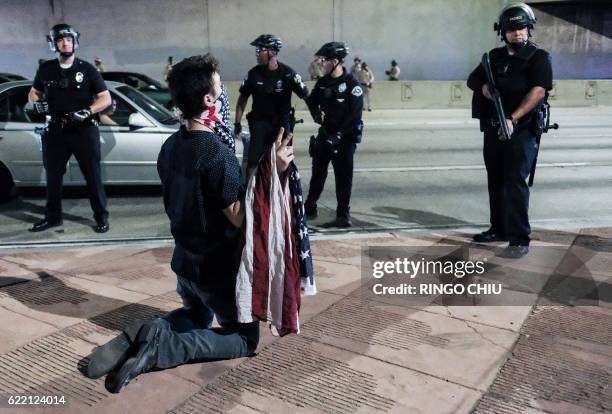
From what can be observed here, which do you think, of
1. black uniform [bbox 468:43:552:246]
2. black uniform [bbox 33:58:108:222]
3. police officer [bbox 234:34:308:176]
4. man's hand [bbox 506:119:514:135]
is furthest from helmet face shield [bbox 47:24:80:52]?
man's hand [bbox 506:119:514:135]

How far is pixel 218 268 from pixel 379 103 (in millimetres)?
22210

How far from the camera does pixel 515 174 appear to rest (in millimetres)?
5434

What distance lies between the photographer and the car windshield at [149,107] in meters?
8.12

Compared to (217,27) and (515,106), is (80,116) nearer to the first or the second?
(515,106)

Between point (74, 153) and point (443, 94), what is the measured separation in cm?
2087

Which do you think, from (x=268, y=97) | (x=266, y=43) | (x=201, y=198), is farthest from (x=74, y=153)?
(x=201, y=198)

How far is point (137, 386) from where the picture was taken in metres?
3.27

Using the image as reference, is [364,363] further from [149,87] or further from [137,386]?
[149,87]

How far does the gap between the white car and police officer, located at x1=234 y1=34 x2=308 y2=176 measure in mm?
1246

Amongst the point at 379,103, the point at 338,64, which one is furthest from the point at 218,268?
the point at 379,103

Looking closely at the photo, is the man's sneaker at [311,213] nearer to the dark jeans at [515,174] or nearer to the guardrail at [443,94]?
the dark jeans at [515,174]

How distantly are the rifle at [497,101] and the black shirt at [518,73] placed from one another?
0.16 feet

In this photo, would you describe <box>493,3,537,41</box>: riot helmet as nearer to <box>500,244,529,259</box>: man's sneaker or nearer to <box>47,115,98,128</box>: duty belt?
<box>500,244,529,259</box>: man's sneaker

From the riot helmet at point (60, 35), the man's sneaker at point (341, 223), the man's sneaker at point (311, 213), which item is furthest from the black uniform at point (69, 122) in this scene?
the man's sneaker at point (341, 223)
